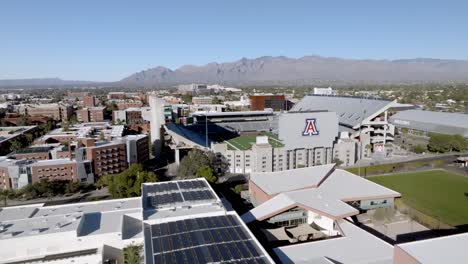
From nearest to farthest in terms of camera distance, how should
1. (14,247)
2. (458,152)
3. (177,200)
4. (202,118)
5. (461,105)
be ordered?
(14,247)
(177,200)
(458,152)
(202,118)
(461,105)

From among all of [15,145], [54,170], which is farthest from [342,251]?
[15,145]

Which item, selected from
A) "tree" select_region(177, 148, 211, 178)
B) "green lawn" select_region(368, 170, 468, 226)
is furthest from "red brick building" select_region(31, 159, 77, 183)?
"green lawn" select_region(368, 170, 468, 226)

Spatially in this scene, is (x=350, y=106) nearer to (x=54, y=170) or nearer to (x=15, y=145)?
(x=54, y=170)

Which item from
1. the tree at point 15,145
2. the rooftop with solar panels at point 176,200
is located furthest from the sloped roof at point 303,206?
the tree at point 15,145

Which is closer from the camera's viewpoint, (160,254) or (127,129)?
(160,254)

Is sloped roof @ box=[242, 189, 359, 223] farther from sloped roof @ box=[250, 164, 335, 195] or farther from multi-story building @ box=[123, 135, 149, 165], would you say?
multi-story building @ box=[123, 135, 149, 165]

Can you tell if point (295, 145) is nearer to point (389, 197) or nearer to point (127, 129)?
point (389, 197)

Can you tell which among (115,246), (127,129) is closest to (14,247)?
(115,246)
